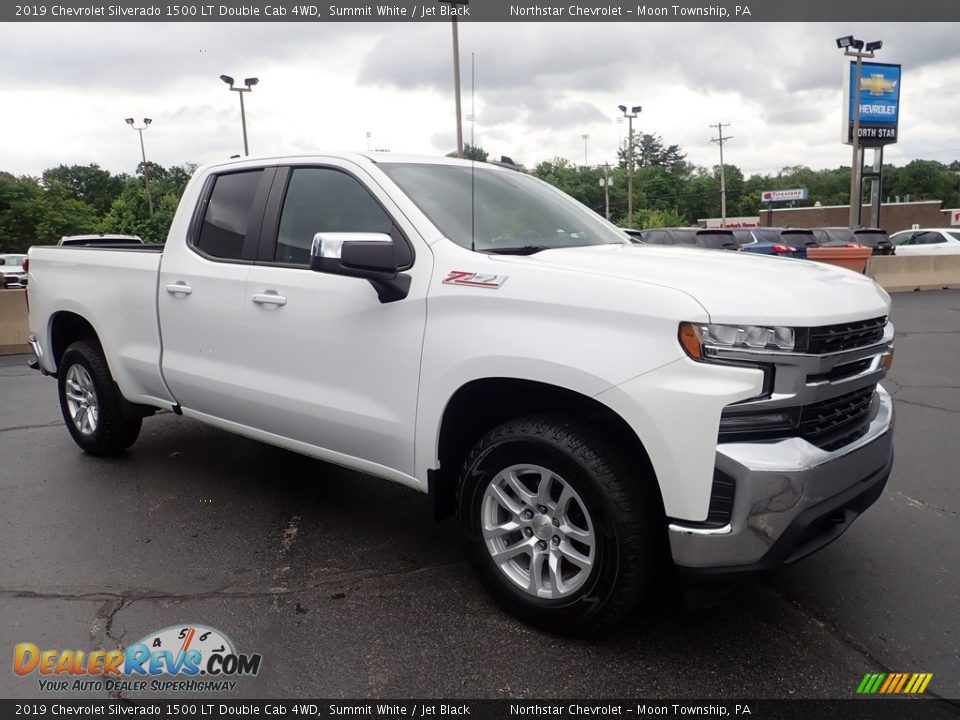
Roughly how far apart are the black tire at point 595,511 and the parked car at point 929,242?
24147mm

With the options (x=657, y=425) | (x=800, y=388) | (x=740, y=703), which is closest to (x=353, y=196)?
(x=657, y=425)

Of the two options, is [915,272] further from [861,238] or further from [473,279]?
[473,279]

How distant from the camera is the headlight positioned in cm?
252

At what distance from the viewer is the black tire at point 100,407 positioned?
16.9 ft

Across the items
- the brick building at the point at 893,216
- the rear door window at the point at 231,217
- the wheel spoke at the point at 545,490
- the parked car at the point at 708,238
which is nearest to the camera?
the wheel spoke at the point at 545,490

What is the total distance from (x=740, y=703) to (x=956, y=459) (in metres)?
3.51

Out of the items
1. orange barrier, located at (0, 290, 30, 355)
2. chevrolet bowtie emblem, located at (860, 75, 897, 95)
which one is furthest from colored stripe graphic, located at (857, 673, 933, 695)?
chevrolet bowtie emblem, located at (860, 75, 897, 95)

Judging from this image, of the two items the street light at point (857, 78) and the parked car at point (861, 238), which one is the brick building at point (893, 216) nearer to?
the street light at point (857, 78)

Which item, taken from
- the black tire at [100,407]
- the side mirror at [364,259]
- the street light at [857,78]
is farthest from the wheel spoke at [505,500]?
the street light at [857,78]

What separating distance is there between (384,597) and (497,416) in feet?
3.11

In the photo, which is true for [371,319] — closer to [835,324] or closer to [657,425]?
[657,425]

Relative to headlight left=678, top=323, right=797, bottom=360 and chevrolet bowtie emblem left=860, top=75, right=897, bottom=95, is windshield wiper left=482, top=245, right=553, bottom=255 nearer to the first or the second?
headlight left=678, top=323, right=797, bottom=360

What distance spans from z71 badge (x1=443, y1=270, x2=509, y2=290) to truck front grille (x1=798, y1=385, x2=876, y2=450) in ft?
3.94

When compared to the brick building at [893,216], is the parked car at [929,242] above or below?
below
